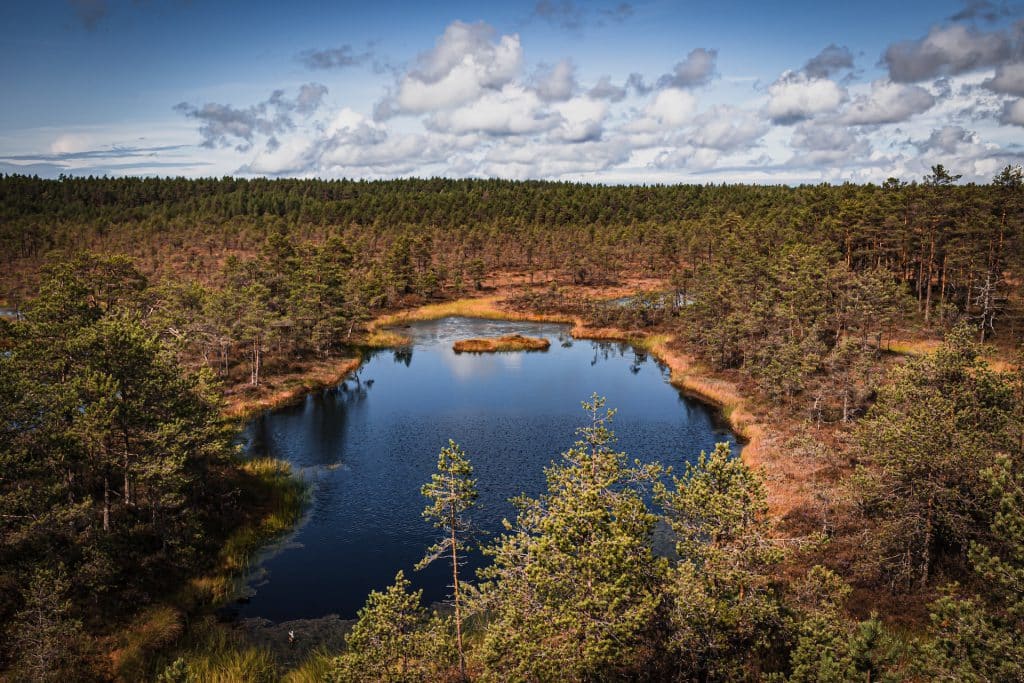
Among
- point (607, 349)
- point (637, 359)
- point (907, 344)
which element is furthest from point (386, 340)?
point (907, 344)

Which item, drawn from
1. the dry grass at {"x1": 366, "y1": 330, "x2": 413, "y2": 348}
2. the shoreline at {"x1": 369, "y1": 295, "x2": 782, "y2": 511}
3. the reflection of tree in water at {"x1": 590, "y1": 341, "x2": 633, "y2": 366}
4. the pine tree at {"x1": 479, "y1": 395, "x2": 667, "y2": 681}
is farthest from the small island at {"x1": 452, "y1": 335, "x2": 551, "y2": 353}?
the pine tree at {"x1": 479, "y1": 395, "x2": 667, "y2": 681}

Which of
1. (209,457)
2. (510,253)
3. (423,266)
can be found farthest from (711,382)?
(510,253)

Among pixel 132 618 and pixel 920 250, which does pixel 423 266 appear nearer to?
pixel 920 250

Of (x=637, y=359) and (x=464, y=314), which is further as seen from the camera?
(x=464, y=314)

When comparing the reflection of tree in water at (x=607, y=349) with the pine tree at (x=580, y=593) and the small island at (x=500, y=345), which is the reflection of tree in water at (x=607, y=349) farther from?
the pine tree at (x=580, y=593)

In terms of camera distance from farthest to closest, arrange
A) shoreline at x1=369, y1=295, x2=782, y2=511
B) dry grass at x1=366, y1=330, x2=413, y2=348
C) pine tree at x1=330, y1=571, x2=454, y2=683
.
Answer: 1. dry grass at x1=366, y1=330, x2=413, y2=348
2. shoreline at x1=369, y1=295, x2=782, y2=511
3. pine tree at x1=330, y1=571, x2=454, y2=683

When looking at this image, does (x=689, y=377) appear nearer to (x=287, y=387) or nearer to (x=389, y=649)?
(x=287, y=387)

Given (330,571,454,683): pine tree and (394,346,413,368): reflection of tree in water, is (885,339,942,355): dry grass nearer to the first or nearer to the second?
(394,346,413,368): reflection of tree in water
